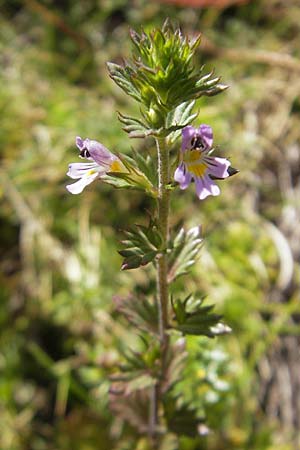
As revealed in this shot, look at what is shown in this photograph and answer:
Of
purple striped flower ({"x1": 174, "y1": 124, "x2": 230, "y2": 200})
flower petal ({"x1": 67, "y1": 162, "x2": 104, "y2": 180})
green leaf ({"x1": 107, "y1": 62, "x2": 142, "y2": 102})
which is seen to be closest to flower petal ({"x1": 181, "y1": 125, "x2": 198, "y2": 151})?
purple striped flower ({"x1": 174, "y1": 124, "x2": 230, "y2": 200})

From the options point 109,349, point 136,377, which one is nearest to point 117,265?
point 109,349

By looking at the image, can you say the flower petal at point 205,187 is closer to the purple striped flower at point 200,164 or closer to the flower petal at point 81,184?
the purple striped flower at point 200,164

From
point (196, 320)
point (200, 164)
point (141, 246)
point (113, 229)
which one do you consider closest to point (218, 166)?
point (200, 164)

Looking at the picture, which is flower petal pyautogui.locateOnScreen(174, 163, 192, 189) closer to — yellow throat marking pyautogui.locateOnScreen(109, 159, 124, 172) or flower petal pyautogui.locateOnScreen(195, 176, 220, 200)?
flower petal pyautogui.locateOnScreen(195, 176, 220, 200)

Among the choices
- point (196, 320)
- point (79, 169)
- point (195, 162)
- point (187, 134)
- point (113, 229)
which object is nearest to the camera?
point (187, 134)

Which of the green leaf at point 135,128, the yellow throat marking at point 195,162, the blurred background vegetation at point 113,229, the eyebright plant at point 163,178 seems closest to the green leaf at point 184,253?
the eyebright plant at point 163,178

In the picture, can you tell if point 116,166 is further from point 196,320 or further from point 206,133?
point 196,320

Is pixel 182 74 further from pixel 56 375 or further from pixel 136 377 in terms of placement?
pixel 56 375
